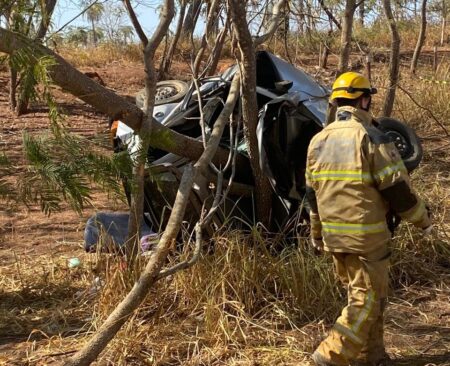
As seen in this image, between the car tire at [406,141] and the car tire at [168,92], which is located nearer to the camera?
the car tire at [406,141]

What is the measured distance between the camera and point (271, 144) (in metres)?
4.87

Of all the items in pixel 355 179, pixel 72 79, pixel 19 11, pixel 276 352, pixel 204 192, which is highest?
pixel 19 11

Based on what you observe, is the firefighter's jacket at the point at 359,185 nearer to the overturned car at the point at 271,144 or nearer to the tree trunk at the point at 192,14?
the overturned car at the point at 271,144

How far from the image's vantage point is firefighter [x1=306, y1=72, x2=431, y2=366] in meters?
3.38

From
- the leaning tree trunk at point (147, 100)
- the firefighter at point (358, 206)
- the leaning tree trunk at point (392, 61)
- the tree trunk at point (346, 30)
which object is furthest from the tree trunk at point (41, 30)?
the leaning tree trunk at point (392, 61)

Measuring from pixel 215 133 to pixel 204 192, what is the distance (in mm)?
566

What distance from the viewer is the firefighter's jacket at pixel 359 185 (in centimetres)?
338

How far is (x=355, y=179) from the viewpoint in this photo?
3.40 m

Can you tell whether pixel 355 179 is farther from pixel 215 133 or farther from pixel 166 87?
pixel 166 87

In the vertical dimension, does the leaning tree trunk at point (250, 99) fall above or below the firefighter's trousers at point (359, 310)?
above

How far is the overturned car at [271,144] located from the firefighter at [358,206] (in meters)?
0.90

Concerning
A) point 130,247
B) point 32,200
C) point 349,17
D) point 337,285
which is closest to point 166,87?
point 349,17

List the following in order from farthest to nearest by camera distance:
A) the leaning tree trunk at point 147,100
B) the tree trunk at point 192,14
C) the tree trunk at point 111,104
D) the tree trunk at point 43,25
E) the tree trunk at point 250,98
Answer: the tree trunk at point 192,14 → the tree trunk at point 250,98 → the leaning tree trunk at point 147,100 → the tree trunk at point 111,104 → the tree trunk at point 43,25

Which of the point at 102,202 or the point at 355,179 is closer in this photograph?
the point at 355,179
